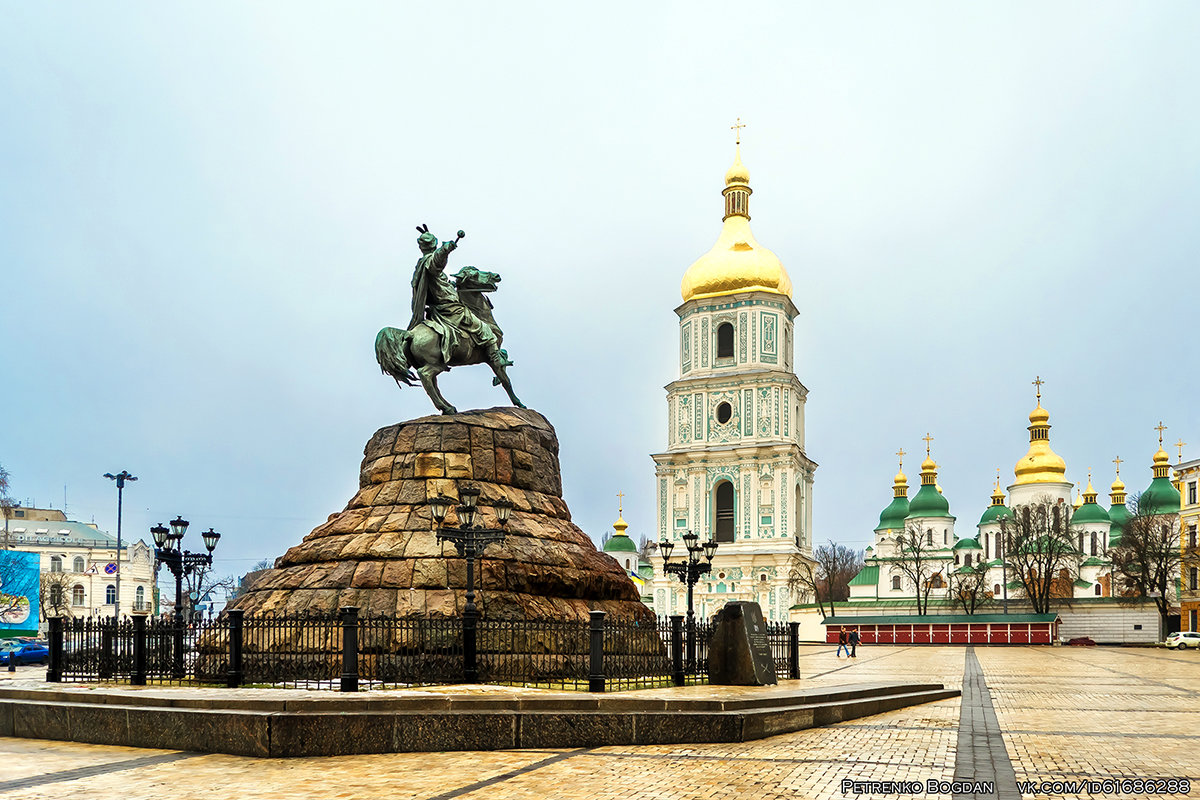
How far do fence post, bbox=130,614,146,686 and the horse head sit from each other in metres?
8.57

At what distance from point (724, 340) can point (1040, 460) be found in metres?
33.9

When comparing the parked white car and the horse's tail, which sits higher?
the horse's tail

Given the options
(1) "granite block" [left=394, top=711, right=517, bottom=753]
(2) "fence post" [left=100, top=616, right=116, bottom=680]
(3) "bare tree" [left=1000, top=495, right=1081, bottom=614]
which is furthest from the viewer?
(3) "bare tree" [left=1000, top=495, right=1081, bottom=614]

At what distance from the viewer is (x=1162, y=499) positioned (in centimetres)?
7425

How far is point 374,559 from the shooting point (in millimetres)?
17250

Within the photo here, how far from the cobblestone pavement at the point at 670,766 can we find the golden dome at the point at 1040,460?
3191 inches

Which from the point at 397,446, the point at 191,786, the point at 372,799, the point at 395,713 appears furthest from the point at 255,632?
the point at 372,799

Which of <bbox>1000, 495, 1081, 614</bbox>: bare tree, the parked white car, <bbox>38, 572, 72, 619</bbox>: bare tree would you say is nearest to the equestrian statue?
the parked white car

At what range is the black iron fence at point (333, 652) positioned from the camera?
1469 cm

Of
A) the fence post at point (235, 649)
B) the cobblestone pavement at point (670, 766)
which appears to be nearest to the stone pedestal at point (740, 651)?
the cobblestone pavement at point (670, 766)

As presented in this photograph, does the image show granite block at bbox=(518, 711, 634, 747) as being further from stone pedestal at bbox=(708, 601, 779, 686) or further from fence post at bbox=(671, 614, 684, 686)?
stone pedestal at bbox=(708, 601, 779, 686)

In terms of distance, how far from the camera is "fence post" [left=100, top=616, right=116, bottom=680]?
15.4m

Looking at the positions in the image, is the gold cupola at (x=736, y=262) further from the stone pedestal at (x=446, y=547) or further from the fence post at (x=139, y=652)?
the fence post at (x=139, y=652)

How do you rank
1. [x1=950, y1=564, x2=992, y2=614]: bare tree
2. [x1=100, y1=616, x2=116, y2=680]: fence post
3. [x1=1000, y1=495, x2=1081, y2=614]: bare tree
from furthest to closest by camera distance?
[x1=1000, y1=495, x2=1081, y2=614]: bare tree → [x1=950, y1=564, x2=992, y2=614]: bare tree → [x1=100, y1=616, x2=116, y2=680]: fence post
